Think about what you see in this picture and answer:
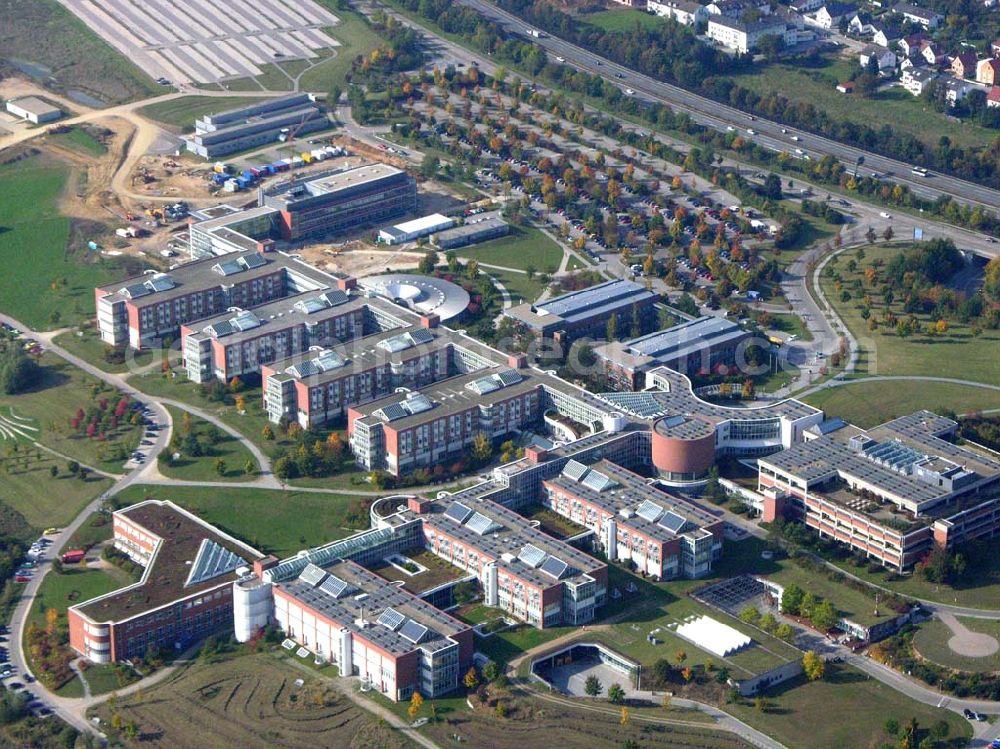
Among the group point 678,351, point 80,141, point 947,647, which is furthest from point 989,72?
point 947,647

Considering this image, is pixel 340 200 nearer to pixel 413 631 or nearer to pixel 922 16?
pixel 413 631

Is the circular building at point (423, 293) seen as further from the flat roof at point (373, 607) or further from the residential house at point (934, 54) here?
the residential house at point (934, 54)

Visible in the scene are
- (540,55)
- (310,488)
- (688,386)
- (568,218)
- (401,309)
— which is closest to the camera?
(310,488)

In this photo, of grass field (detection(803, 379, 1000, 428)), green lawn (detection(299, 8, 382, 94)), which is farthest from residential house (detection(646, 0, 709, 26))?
grass field (detection(803, 379, 1000, 428))

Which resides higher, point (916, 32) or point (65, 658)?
point (916, 32)

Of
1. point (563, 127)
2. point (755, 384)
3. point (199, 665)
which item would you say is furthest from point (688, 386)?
point (563, 127)

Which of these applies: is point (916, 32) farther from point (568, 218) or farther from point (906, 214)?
point (568, 218)
